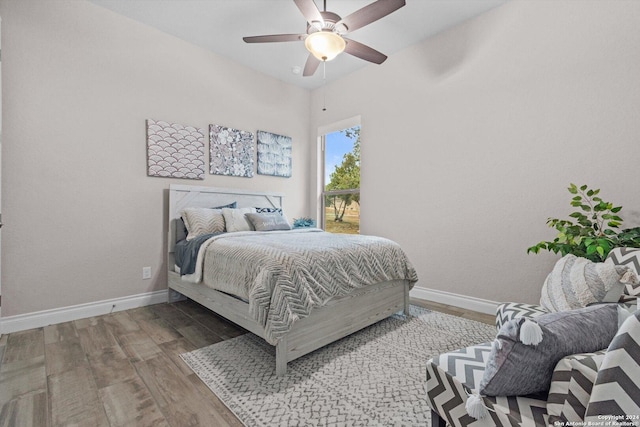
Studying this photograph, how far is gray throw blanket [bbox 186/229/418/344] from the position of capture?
1718 mm

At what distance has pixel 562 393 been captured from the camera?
0.71 m

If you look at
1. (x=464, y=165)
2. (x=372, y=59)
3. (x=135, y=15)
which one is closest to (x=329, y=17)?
(x=372, y=59)

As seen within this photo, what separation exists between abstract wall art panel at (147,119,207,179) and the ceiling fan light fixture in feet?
6.04

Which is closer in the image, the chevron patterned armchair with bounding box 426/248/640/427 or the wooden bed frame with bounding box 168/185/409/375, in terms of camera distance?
the chevron patterned armchair with bounding box 426/248/640/427

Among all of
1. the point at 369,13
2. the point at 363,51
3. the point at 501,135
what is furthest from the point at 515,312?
the point at 363,51

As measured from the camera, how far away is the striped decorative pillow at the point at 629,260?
54.4 inches

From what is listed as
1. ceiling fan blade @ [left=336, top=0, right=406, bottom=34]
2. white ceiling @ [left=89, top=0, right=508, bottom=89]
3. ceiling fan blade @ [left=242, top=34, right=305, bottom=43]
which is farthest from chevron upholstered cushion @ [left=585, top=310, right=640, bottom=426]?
white ceiling @ [left=89, top=0, right=508, bottom=89]

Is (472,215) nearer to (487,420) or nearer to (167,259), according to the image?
(487,420)

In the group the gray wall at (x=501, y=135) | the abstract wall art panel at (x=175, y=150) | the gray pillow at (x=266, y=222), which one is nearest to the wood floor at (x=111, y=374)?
the gray wall at (x=501, y=135)

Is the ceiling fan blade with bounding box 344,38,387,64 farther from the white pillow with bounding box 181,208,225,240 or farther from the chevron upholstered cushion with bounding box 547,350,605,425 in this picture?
the chevron upholstered cushion with bounding box 547,350,605,425

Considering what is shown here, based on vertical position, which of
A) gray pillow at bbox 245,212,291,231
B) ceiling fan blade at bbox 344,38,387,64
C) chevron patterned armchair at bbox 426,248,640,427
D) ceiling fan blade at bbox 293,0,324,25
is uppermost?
ceiling fan blade at bbox 293,0,324,25

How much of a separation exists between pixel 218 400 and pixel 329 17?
106 inches

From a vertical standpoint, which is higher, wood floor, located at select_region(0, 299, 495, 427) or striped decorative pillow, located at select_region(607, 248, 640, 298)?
striped decorative pillow, located at select_region(607, 248, 640, 298)

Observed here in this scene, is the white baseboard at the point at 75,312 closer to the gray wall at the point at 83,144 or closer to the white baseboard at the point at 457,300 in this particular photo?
the gray wall at the point at 83,144
